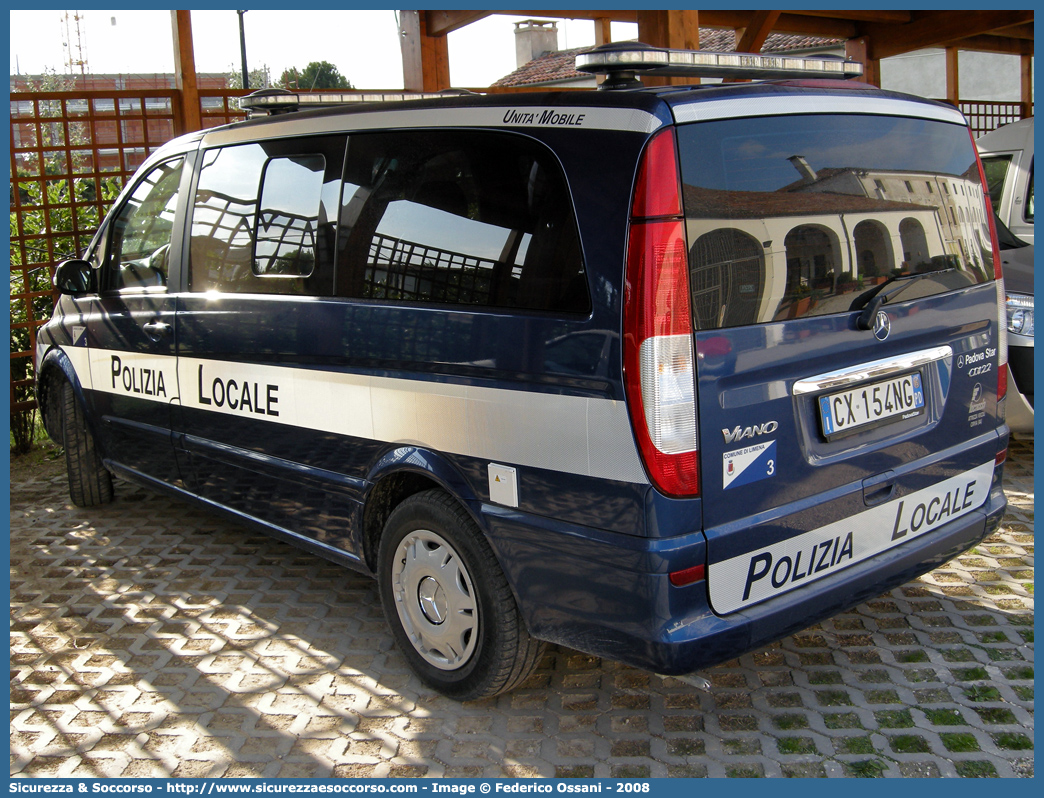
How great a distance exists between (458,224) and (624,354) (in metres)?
0.78

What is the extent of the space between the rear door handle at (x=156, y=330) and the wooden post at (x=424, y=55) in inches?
162

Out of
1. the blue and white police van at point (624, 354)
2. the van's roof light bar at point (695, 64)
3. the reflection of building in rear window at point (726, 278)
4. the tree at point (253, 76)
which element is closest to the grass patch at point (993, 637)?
the blue and white police van at point (624, 354)

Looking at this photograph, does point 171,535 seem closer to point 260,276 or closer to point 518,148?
point 260,276

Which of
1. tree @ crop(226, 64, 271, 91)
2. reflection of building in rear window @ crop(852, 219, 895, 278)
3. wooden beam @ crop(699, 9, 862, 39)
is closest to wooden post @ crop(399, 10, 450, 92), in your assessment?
wooden beam @ crop(699, 9, 862, 39)

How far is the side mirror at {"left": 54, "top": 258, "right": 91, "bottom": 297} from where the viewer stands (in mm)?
4684

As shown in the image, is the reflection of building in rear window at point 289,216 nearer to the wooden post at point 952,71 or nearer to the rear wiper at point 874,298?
the rear wiper at point 874,298

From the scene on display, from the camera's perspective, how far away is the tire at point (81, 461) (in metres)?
5.20

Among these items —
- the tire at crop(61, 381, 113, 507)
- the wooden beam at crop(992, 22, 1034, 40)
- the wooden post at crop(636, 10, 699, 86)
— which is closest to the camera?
the tire at crop(61, 381, 113, 507)

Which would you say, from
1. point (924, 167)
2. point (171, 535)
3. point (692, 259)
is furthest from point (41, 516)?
point (924, 167)

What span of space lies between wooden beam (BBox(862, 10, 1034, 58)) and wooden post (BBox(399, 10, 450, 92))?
574 centimetres

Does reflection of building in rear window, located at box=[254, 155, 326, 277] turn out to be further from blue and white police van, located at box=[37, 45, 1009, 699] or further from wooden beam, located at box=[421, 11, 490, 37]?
wooden beam, located at box=[421, 11, 490, 37]

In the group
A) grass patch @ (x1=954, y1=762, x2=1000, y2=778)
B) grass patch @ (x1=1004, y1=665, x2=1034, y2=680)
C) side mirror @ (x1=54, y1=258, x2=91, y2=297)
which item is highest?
side mirror @ (x1=54, y1=258, x2=91, y2=297)

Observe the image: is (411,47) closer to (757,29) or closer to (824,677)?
(757,29)
